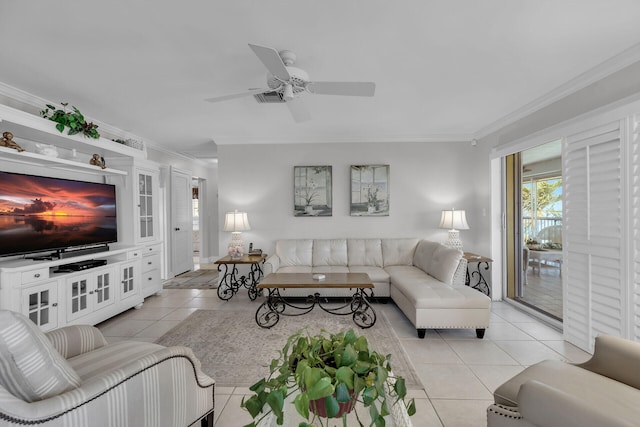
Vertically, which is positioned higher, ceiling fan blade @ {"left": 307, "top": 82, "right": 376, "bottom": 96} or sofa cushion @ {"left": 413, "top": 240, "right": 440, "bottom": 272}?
ceiling fan blade @ {"left": 307, "top": 82, "right": 376, "bottom": 96}

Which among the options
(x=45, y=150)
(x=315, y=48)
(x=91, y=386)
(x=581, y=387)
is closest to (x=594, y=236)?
(x=581, y=387)

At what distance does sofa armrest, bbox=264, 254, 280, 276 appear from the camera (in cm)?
406

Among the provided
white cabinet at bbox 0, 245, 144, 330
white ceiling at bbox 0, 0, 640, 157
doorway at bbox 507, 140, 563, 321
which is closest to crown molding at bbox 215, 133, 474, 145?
doorway at bbox 507, 140, 563, 321

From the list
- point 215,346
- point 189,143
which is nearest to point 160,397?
point 215,346

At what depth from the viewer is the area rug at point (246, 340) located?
239 cm

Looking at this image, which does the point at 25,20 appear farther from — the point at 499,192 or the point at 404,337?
the point at 499,192

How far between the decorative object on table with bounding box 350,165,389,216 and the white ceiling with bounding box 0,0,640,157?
1.30m

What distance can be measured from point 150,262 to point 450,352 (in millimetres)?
4018

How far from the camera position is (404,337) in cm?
304

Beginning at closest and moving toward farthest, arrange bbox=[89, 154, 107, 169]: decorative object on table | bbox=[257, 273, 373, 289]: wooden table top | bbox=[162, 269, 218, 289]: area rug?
bbox=[257, 273, 373, 289]: wooden table top → bbox=[89, 154, 107, 169]: decorative object on table → bbox=[162, 269, 218, 289]: area rug

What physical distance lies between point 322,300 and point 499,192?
2.92 metres

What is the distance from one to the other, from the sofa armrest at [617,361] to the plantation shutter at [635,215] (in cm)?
101

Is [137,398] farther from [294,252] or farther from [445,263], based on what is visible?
[294,252]

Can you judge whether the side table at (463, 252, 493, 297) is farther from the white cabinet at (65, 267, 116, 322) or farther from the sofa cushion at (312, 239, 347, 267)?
the white cabinet at (65, 267, 116, 322)
